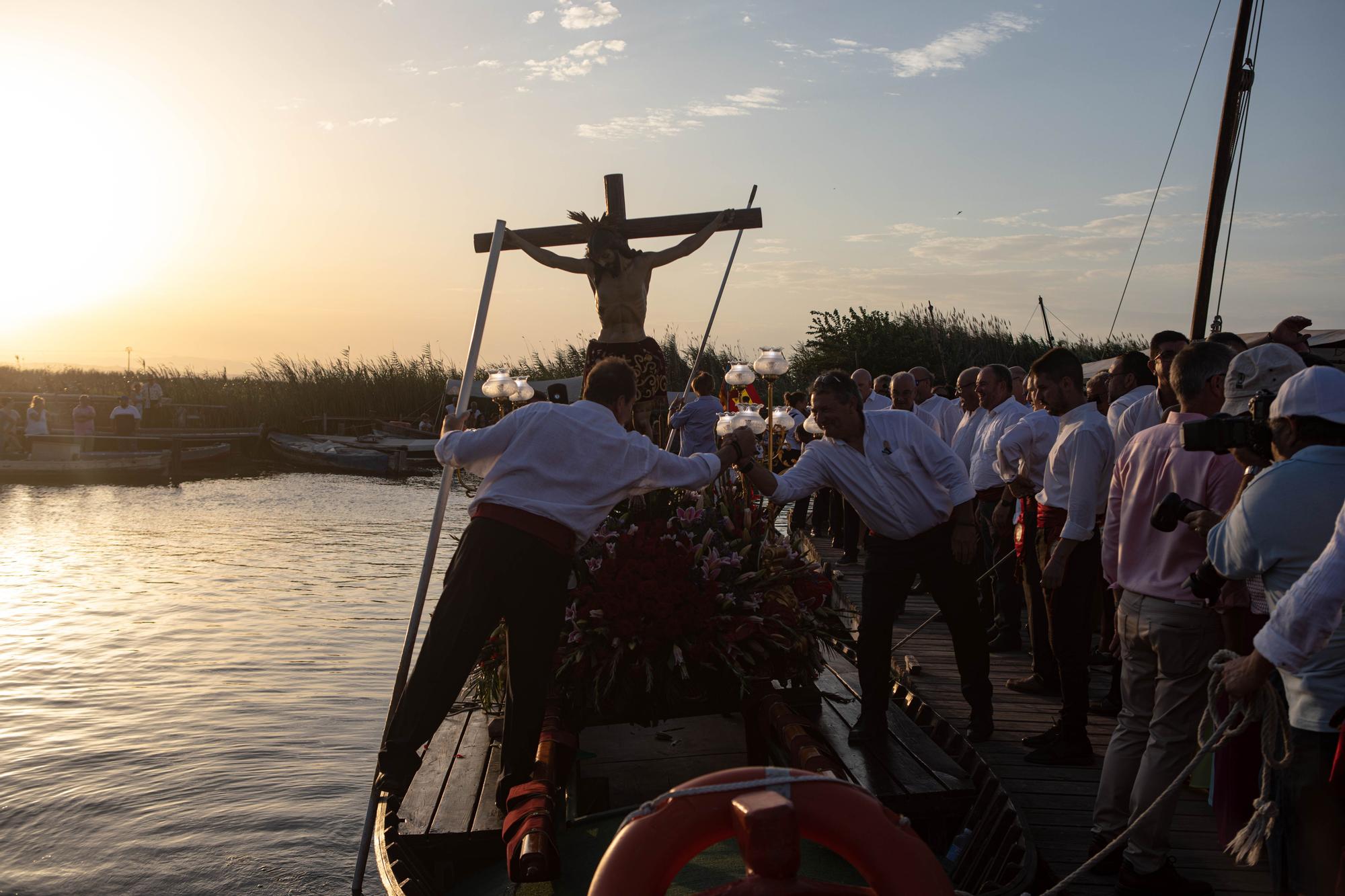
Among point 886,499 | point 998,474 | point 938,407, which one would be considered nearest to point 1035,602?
point 998,474

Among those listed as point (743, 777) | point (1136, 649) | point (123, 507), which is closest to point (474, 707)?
point (1136, 649)

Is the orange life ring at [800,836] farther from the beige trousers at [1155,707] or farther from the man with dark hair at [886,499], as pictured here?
the man with dark hair at [886,499]

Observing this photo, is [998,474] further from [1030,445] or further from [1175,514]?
[1175,514]

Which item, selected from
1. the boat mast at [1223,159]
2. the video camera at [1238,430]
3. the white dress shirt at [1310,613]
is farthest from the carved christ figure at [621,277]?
the boat mast at [1223,159]

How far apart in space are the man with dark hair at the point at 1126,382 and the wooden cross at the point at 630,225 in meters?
2.29

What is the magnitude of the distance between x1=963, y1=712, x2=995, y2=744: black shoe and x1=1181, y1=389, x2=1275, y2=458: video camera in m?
2.66

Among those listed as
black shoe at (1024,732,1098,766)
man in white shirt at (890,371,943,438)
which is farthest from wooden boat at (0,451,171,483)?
black shoe at (1024,732,1098,766)

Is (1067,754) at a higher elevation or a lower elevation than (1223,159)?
lower

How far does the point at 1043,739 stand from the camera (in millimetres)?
5223

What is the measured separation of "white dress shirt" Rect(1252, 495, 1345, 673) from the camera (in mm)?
2412

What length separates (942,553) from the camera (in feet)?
16.8

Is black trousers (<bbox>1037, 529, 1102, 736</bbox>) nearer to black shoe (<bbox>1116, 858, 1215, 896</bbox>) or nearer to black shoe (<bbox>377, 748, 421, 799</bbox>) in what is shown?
black shoe (<bbox>1116, 858, 1215, 896</bbox>)

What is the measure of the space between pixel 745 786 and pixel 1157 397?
469cm

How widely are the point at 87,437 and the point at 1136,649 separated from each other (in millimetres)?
30414
